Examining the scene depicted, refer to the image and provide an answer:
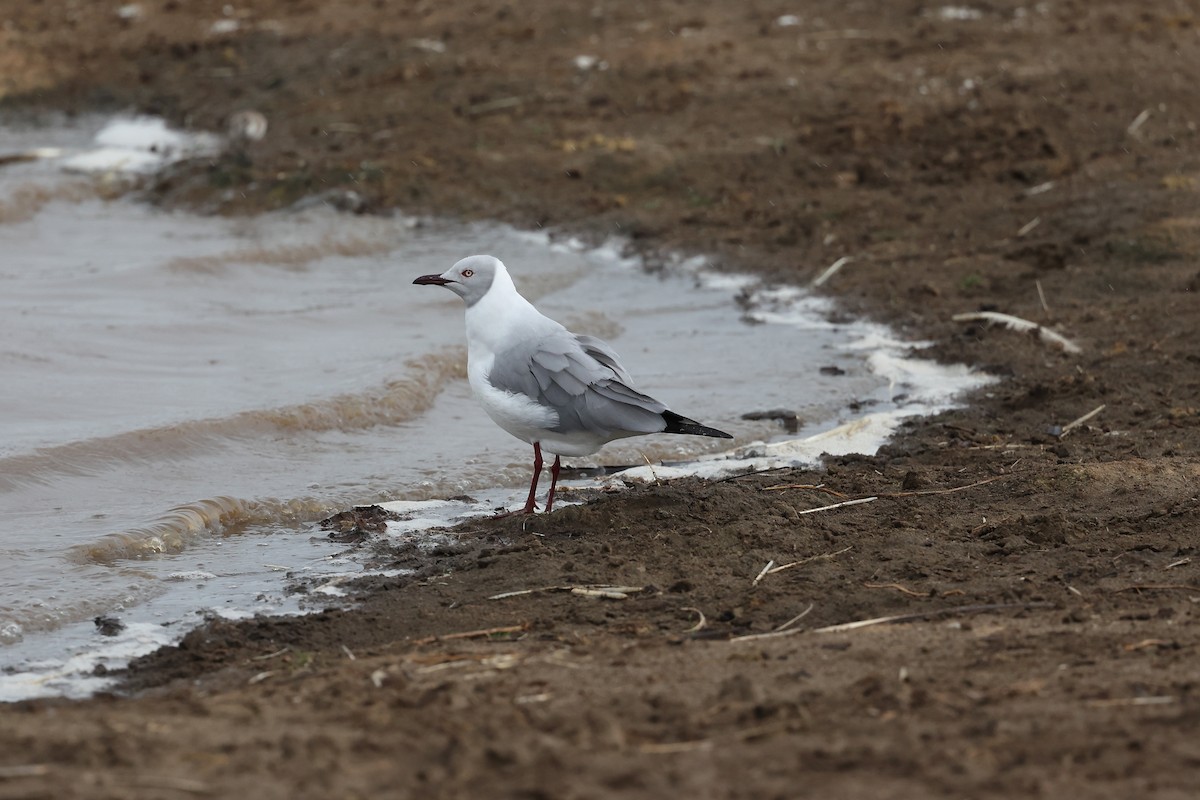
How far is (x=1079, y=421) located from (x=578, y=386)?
279 centimetres

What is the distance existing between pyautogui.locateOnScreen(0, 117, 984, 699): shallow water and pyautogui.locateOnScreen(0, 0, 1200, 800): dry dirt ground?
1.93 ft

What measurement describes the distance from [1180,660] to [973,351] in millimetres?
5026

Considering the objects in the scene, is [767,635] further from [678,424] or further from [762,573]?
[678,424]

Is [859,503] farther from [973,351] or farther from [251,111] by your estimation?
[251,111]

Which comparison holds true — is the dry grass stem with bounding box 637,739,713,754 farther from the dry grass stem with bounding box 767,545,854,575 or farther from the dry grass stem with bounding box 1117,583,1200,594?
the dry grass stem with bounding box 1117,583,1200,594

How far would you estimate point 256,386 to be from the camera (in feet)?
29.4

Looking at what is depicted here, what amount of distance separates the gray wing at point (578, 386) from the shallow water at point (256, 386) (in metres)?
1.07

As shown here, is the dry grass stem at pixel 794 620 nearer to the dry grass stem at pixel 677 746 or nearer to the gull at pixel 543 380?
the gull at pixel 543 380

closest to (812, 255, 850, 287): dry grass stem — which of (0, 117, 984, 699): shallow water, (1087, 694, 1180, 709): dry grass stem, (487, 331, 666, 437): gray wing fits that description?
(0, 117, 984, 699): shallow water

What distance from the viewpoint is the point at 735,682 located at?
13.2 feet

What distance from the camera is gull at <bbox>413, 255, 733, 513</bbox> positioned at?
20.0ft

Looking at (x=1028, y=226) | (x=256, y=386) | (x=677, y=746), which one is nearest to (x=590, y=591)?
(x=677, y=746)

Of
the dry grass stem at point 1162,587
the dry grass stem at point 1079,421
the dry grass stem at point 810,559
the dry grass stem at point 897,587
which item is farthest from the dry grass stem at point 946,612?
the dry grass stem at point 1079,421

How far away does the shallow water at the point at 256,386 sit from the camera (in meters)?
6.28
